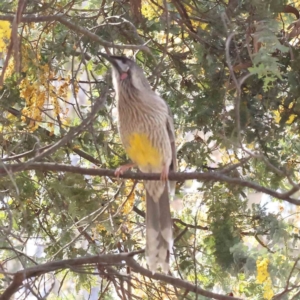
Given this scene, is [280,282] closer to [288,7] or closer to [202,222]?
[202,222]

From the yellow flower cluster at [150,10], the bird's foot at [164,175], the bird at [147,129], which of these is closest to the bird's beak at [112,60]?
the bird at [147,129]

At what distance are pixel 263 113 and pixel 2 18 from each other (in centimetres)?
138

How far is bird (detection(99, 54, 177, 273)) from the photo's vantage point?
3.18 metres

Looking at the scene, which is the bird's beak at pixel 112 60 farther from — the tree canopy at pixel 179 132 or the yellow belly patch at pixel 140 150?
the yellow belly patch at pixel 140 150

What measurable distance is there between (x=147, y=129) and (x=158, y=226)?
1.58 feet

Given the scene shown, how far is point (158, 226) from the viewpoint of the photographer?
316 cm

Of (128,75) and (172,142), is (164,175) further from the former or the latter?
(128,75)

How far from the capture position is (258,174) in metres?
3.26

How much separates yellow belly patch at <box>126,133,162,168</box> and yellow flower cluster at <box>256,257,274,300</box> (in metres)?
0.74

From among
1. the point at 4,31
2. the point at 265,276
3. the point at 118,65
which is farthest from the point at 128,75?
the point at 265,276

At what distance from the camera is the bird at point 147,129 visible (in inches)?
125

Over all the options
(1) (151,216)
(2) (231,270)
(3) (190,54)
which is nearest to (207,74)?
(3) (190,54)

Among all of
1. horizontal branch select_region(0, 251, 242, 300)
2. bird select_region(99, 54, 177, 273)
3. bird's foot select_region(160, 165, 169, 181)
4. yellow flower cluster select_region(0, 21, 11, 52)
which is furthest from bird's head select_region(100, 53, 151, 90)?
horizontal branch select_region(0, 251, 242, 300)

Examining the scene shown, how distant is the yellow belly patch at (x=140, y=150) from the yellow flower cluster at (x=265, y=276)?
29.0 inches
